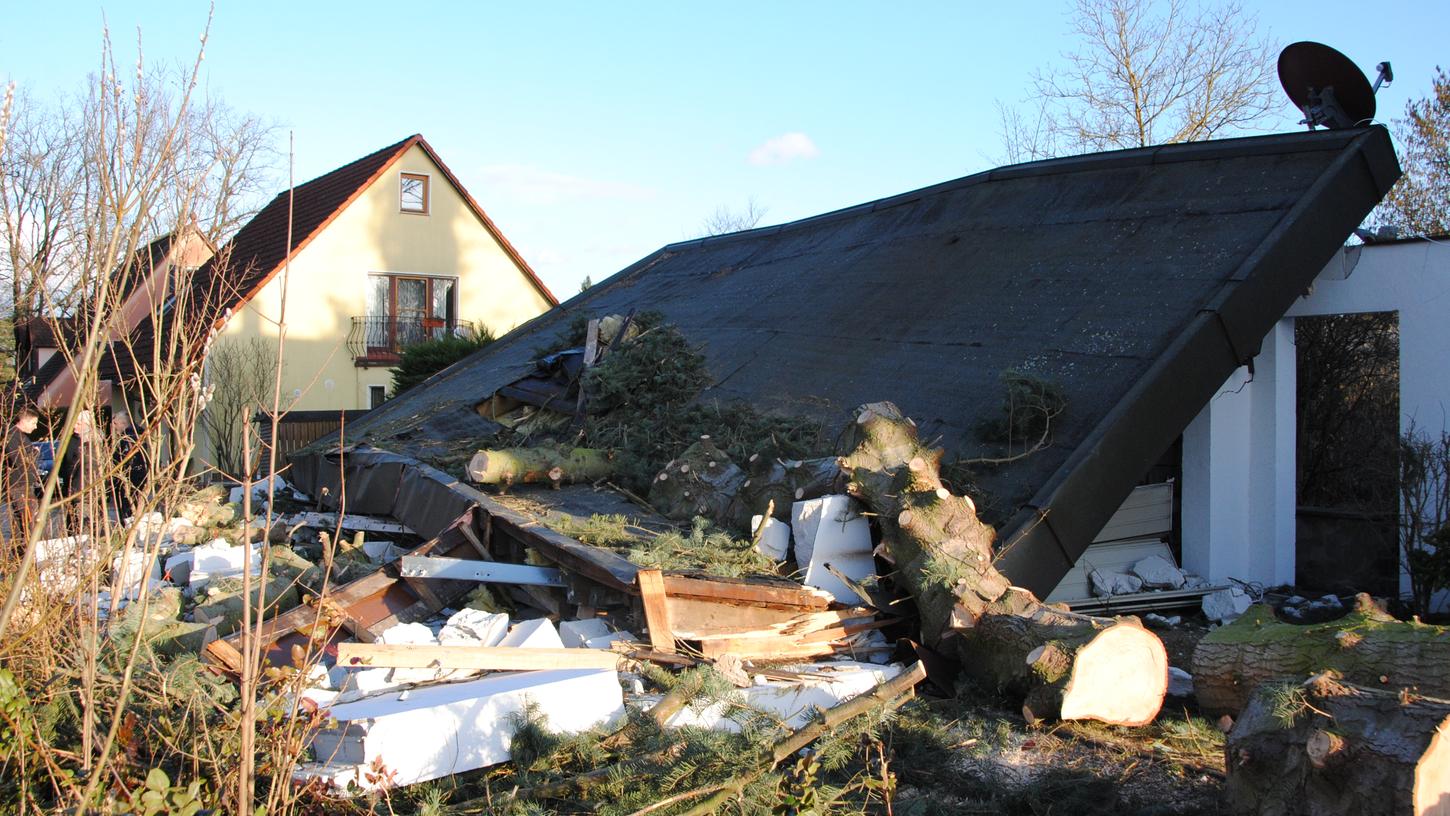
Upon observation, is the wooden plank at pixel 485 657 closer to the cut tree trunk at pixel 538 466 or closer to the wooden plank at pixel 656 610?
the wooden plank at pixel 656 610

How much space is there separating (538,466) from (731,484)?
2.15 metres

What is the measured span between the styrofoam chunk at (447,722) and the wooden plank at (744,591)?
0.86m

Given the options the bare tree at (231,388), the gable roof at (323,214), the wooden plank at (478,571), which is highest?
the gable roof at (323,214)

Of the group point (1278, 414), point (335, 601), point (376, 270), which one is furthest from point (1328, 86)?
→ point (376, 270)

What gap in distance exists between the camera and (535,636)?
5.91m

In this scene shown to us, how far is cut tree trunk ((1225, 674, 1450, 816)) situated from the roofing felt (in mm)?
2339

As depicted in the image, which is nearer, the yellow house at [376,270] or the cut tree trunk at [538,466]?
the cut tree trunk at [538,466]

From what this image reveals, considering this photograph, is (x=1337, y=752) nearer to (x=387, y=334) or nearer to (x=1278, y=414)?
(x=1278, y=414)

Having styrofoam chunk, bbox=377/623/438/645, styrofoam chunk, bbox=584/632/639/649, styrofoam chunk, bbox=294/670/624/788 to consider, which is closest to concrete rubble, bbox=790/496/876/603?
styrofoam chunk, bbox=584/632/639/649

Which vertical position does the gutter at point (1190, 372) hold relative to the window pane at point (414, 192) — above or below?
below

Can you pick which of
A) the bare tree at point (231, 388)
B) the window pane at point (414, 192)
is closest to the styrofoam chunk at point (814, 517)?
the bare tree at point (231, 388)

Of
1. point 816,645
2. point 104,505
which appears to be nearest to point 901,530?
point 816,645

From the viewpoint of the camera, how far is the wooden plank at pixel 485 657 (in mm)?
5352

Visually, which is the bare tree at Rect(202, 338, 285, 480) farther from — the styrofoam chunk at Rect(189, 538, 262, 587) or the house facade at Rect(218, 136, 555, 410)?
the styrofoam chunk at Rect(189, 538, 262, 587)
